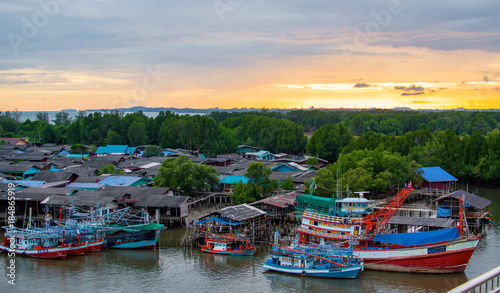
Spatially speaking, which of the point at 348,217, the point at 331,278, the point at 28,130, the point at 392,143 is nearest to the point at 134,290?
the point at 331,278

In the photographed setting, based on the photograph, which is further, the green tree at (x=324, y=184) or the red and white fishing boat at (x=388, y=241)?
the green tree at (x=324, y=184)

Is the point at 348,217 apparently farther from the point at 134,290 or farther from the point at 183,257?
the point at 134,290

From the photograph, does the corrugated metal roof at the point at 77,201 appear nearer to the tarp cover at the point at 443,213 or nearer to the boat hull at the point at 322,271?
the boat hull at the point at 322,271

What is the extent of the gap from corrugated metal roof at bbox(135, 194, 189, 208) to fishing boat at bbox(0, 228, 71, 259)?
22.4 ft

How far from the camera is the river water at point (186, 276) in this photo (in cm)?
Answer: 2012

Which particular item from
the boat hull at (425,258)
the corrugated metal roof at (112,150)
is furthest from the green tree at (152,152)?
the boat hull at (425,258)

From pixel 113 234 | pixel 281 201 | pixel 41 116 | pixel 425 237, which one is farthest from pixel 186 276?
pixel 41 116

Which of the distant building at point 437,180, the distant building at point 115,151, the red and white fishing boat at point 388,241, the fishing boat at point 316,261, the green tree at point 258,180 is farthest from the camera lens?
the distant building at point 115,151

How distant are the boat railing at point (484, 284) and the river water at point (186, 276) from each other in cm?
1593

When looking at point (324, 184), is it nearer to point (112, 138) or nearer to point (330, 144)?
point (330, 144)

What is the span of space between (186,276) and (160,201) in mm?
10089

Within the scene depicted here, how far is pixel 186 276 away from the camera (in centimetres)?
2153

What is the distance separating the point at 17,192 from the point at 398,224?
24.8 metres

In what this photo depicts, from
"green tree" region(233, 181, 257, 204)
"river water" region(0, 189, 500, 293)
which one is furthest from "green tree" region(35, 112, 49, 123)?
"river water" region(0, 189, 500, 293)
